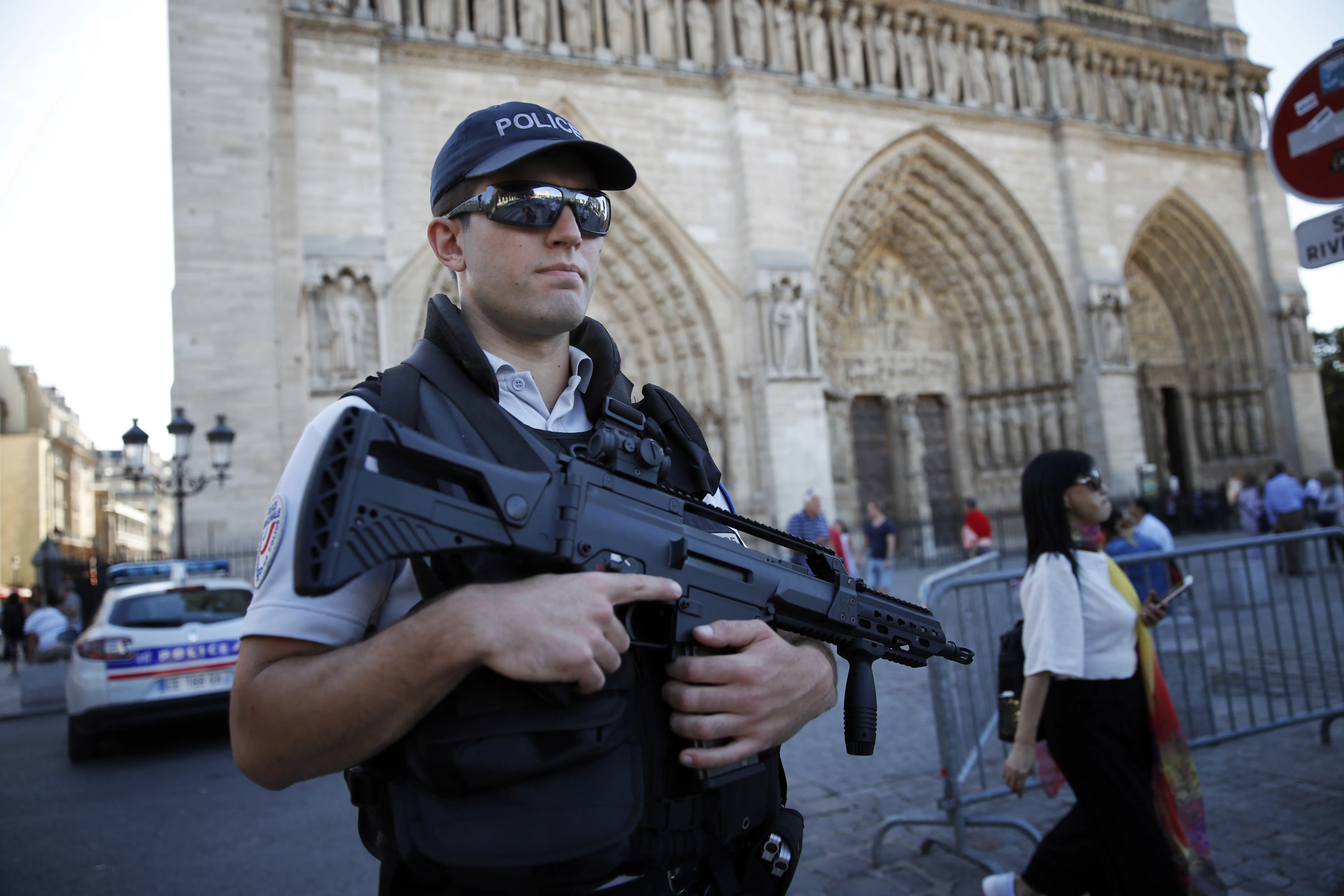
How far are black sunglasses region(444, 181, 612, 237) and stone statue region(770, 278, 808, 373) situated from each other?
1347 cm

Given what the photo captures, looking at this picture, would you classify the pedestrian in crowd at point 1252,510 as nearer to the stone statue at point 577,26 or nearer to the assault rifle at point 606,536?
the stone statue at point 577,26

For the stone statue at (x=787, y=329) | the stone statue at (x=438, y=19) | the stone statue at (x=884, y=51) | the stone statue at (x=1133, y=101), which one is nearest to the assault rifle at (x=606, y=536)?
the stone statue at (x=787, y=329)

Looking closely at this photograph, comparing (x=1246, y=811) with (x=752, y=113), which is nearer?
(x=1246, y=811)

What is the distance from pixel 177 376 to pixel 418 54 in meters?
6.50

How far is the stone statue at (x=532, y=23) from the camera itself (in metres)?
14.2

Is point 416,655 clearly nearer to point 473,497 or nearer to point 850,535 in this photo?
point 473,497

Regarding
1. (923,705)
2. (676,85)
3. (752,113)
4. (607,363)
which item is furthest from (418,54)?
(607,363)

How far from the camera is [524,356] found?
1.56 meters

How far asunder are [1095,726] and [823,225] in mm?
14384

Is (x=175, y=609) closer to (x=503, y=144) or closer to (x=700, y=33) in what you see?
(x=503, y=144)

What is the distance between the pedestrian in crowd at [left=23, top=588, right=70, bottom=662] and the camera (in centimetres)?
955

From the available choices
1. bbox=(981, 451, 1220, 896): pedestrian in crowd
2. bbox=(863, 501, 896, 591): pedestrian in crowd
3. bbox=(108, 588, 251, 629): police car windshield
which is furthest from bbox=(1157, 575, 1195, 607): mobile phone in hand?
bbox=(863, 501, 896, 591): pedestrian in crowd

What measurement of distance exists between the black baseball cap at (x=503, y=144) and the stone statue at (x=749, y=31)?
15.4 metres

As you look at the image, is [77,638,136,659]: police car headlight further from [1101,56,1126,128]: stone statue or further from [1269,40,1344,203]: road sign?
[1101,56,1126,128]: stone statue
